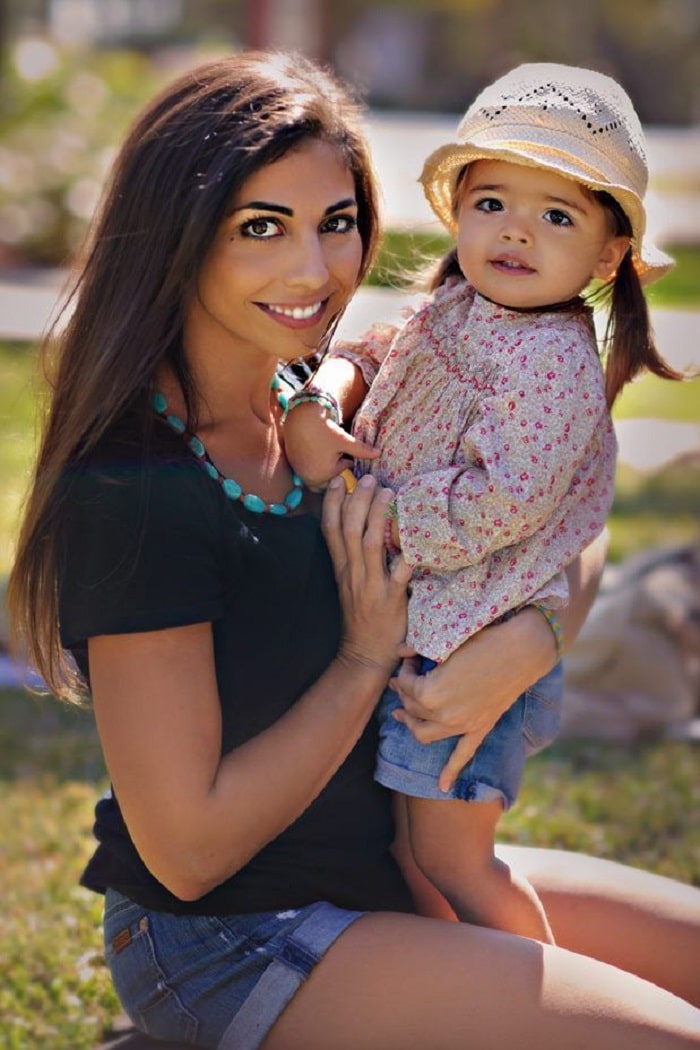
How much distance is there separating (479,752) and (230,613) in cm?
52

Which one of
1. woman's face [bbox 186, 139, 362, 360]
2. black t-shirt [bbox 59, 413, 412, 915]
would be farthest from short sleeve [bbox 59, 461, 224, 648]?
woman's face [bbox 186, 139, 362, 360]

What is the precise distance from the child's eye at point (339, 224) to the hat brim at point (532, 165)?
0.67 feet

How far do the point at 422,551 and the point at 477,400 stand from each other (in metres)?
0.26

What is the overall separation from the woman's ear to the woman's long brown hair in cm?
47

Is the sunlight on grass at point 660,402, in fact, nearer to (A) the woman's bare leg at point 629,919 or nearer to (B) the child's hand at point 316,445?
(A) the woman's bare leg at point 629,919

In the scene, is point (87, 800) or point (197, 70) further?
point (87, 800)

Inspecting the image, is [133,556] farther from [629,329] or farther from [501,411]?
[629,329]

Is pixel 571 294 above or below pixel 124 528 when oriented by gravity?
above

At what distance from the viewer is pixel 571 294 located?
2.55 meters

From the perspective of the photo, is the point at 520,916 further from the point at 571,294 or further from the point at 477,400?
the point at 571,294

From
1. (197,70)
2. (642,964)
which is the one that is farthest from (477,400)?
(642,964)

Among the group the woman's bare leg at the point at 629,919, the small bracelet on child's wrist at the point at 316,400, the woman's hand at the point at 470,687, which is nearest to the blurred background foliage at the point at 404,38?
the small bracelet on child's wrist at the point at 316,400

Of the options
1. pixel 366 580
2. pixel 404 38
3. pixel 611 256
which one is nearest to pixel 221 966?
pixel 366 580

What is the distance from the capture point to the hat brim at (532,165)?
2.44 meters
